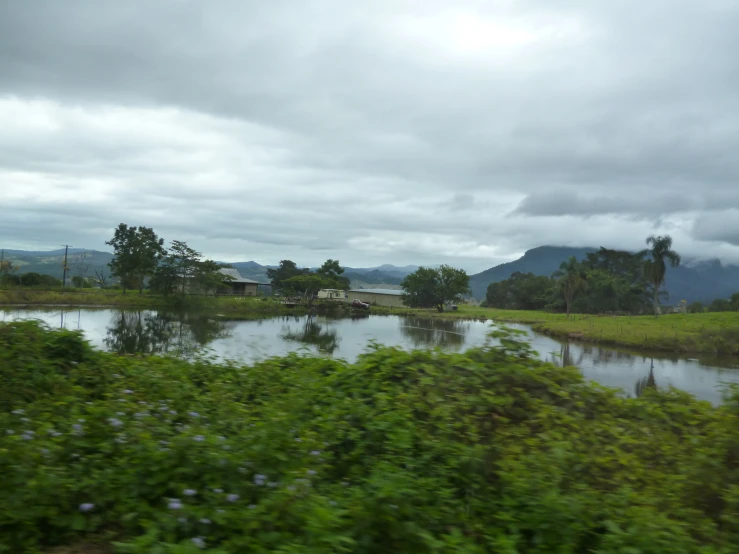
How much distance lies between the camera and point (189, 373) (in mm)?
6656


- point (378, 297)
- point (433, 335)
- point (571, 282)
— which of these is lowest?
point (433, 335)

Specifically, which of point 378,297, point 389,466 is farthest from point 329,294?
point 389,466

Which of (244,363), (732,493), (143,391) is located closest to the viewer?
(732,493)

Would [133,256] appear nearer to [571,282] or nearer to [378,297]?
[378,297]

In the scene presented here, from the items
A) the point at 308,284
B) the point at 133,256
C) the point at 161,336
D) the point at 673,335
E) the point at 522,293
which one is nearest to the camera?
the point at 161,336

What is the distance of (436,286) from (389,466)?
70178 millimetres

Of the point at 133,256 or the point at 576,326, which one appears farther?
the point at 133,256

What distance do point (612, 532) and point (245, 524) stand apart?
6.96 feet

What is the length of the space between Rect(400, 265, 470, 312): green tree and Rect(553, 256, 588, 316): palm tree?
12978 millimetres

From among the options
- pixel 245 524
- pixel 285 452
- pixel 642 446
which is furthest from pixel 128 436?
pixel 642 446

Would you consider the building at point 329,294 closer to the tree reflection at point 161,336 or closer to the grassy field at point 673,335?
the grassy field at point 673,335

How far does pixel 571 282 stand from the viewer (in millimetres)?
66875

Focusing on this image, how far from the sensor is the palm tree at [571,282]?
219 feet

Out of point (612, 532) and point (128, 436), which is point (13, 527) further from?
point (612, 532)
